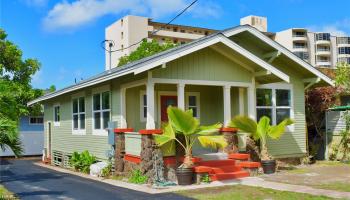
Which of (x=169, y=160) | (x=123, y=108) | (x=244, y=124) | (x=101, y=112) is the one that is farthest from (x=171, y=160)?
(x=101, y=112)

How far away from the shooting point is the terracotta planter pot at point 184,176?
12.4 metres

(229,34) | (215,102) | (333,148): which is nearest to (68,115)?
(215,102)

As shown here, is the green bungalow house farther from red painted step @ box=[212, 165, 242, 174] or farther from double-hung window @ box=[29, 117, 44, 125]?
double-hung window @ box=[29, 117, 44, 125]

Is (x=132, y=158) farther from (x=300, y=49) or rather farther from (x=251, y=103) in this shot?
(x=300, y=49)

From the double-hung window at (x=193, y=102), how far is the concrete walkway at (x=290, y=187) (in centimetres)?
452

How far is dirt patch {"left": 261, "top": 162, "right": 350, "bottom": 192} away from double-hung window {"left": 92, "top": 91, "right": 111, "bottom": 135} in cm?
637

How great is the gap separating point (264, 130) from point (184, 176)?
370 cm

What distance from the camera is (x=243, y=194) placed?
10609 millimetres

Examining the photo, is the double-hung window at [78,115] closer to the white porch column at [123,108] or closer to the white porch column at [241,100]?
the white porch column at [123,108]

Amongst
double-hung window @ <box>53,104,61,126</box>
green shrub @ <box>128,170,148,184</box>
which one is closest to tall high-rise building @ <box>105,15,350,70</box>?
double-hung window @ <box>53,104,61,126</box>

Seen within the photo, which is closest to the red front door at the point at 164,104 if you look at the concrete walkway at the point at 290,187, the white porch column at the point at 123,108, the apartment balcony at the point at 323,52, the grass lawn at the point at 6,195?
the white porch column at the point at 123,108

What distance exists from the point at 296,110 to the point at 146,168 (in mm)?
7645

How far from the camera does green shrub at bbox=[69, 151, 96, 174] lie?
17.3m

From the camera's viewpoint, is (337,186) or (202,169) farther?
(202,169)
